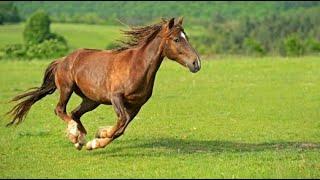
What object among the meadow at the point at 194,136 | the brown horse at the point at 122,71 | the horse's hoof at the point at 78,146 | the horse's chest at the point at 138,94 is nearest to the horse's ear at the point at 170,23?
the brown horse at the point at 122,71

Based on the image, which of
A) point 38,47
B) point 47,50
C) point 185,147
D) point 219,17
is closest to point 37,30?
point 47,50

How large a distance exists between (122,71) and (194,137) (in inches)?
144

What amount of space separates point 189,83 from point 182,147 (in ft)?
52.1

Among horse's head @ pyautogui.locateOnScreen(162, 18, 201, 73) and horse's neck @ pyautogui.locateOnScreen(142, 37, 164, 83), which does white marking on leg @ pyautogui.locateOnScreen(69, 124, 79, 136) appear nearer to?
horse's neck @ pyautogui.locateOnScreen(142, 37, 164, 83)

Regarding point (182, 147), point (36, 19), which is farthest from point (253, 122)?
point (36, 19)

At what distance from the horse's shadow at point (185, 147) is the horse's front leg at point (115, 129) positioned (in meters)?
0.62

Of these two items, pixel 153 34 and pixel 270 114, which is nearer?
pixel 153 34

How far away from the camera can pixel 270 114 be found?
19547mm

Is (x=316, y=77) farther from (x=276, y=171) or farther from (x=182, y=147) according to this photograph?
(x=276, y=171)

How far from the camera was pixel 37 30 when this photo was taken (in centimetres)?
6216

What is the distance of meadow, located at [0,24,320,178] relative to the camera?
35.3 feet

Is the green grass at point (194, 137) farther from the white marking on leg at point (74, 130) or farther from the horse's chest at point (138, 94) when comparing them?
the horse's chest at point (138, 94)

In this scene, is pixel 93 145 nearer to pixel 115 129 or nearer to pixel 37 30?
pixel 115 129

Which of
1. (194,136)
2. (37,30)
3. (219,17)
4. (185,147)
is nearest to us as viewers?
(185,147)
